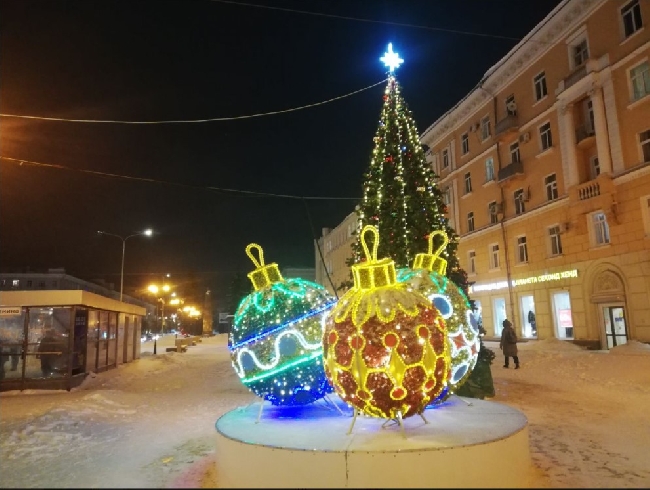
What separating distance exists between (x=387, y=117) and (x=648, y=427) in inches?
366

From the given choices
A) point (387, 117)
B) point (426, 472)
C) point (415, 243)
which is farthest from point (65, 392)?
point (426, 472)

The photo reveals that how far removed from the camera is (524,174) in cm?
2872

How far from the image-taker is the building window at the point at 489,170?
105 feet

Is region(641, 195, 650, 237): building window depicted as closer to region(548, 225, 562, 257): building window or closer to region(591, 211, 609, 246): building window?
region(591, 211, 609, 246): building window

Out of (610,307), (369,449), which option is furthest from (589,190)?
(369,449)

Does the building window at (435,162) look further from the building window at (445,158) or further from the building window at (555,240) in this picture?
the building window at (555,240)

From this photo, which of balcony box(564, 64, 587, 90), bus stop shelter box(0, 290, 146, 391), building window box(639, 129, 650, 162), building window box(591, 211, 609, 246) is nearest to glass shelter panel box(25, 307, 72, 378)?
bus stop shelter box(0, 290, 146, 391)

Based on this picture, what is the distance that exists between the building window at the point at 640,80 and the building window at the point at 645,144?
1503mm

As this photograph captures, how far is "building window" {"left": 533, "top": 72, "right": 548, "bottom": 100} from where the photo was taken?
27.0 metres

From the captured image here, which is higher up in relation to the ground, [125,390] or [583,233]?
[583,233]

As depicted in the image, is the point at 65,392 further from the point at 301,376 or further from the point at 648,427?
the point at 648,427

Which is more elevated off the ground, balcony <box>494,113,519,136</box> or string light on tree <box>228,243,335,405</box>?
balcony <box>494,113,519,136</box>

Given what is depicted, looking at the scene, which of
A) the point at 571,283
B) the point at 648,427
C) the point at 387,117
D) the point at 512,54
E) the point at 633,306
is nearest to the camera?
the point at 648,427

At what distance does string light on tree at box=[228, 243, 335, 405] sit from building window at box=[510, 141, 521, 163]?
25306 millimetres
